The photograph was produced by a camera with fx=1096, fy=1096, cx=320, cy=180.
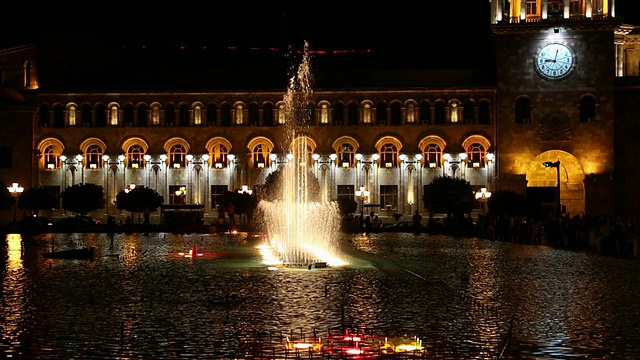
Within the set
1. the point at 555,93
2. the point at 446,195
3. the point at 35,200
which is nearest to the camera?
the point at 446,195

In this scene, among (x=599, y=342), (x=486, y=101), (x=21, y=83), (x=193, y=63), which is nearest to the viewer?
(x=599, y=342)

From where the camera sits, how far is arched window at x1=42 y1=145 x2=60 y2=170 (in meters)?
69.6

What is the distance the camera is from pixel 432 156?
226 feet

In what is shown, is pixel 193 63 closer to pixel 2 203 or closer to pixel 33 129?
pixel 33 129

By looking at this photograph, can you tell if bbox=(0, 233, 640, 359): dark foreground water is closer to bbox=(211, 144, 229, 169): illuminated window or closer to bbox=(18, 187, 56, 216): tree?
bbox=(18, 187, 56, 216): tree

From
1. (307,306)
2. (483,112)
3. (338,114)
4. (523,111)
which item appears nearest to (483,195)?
(523,111)

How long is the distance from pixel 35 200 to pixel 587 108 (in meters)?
32.5

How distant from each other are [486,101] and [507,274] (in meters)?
46.8

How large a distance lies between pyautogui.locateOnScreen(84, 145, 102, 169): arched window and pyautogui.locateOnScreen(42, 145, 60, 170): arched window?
1.82 m

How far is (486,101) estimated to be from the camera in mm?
68500

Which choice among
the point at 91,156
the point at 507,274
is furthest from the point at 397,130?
the point at 507,274

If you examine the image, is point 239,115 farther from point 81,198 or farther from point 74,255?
point 74,255

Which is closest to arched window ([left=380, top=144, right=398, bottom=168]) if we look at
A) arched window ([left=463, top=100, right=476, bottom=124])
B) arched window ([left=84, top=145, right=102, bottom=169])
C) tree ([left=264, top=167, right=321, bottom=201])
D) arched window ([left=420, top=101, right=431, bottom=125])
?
arched window ([left=420, top=101, right=431, bottom=125])

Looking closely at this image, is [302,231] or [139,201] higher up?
[139,201]
